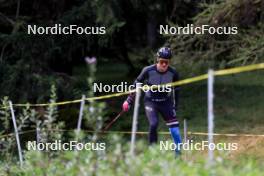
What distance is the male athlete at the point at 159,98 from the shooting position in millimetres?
10219

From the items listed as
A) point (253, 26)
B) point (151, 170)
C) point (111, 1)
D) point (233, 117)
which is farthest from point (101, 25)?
point (151, 170)

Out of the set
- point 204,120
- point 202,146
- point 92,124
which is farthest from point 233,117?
point 92,124

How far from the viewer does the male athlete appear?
10.2 meters

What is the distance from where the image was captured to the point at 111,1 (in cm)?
1555

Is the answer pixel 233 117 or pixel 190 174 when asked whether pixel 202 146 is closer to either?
pixel 233 117

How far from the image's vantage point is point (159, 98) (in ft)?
34.3

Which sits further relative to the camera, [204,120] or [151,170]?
[204,120]

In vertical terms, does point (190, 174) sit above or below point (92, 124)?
below

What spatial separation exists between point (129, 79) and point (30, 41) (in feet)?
27.5

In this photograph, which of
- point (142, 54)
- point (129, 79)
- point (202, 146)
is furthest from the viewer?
point (129, 79)

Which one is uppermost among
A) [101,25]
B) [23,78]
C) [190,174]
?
[101,25]

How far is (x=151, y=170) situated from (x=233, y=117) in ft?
40.9

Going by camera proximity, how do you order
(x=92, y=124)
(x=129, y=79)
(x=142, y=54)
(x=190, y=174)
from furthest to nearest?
1. (x=129, y=79)
2. (x=142, y=54)
3. (x=92, y=124)
4. (x=190, y=174)

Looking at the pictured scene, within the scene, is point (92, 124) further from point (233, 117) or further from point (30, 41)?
point (233, 117)
